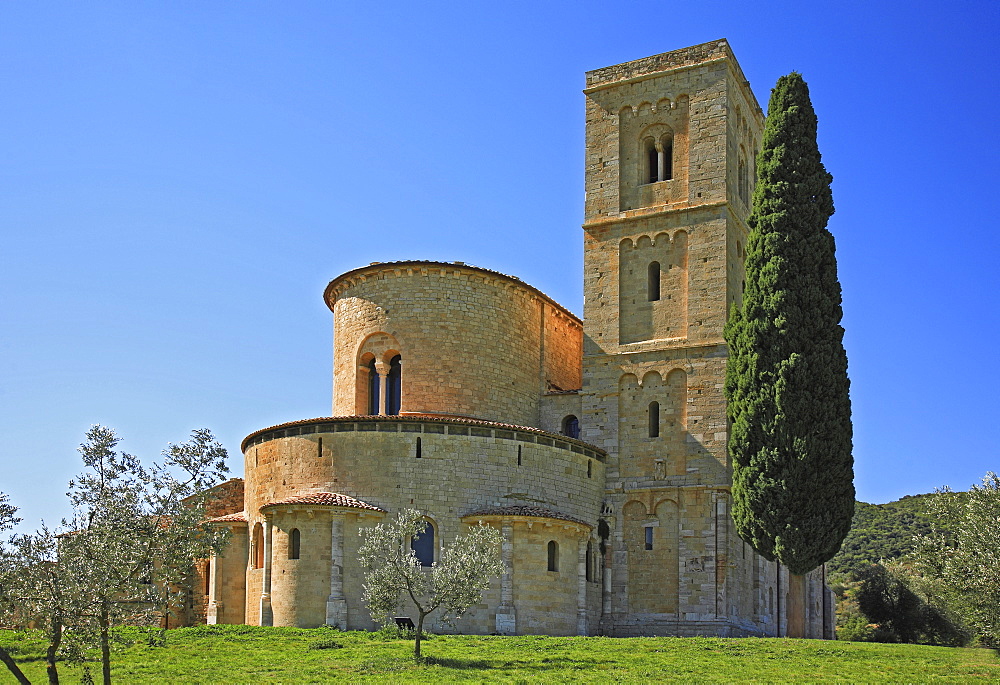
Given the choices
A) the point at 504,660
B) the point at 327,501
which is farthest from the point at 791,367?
the point at 327,501

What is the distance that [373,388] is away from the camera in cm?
3559

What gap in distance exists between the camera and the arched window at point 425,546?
97.9 ft

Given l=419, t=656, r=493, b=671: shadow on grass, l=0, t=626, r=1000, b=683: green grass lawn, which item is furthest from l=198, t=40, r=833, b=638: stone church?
l=419, t=656, r=493, b=671: shadow on grass

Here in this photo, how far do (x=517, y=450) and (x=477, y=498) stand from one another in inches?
72.2

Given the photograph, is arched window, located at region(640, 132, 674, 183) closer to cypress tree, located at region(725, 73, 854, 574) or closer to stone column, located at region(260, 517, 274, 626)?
cypress tree, located at region(725, 73, 854, 574)

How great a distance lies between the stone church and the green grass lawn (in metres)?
2.89

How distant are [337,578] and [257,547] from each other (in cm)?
328

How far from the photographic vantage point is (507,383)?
35.3 m

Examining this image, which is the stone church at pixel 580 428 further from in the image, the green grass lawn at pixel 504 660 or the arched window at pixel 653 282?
the green grass lawn at pixel 504 660

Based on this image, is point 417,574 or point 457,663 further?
point 417,574

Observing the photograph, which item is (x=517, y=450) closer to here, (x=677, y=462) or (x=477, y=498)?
(x=477, y=498)

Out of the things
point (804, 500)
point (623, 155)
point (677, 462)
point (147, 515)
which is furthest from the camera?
point (623, 155)

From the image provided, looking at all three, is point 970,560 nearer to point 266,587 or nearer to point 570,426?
point 570,426

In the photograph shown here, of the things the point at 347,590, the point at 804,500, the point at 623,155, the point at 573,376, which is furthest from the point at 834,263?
the point at 347,590
